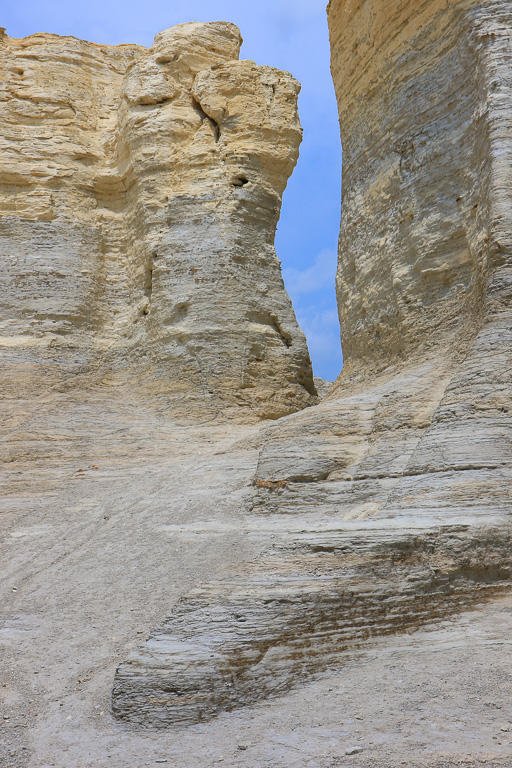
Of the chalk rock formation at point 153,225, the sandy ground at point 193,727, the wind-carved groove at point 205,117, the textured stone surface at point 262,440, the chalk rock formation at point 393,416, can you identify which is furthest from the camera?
the wind-carved groove at point 205,117

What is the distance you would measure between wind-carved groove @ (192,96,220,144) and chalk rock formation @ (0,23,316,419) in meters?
0.04

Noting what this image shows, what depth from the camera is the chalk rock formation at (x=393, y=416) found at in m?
4.12

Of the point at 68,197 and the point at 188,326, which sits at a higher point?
the point at 68,197

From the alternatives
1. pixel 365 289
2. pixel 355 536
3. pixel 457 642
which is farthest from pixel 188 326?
pixel 457 642

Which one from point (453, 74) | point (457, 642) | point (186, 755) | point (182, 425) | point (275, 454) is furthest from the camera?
point (182, 425)

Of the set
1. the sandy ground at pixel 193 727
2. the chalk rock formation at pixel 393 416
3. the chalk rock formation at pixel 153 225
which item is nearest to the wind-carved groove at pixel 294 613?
the chalk rock formation at pixel 393 416

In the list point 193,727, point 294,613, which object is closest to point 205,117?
point 294,613

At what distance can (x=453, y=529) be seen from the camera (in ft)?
15.2

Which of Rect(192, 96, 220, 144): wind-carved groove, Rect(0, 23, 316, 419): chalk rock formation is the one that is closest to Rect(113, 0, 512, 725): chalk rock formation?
Rect(0, 23, 316, 419): chalk rock formation

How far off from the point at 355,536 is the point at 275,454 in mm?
2283

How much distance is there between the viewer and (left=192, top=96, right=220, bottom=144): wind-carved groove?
14.4 m

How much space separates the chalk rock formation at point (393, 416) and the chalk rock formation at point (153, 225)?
9.12 feet

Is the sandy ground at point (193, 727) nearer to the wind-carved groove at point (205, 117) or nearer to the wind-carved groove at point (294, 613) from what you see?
the wind-carved groove at point (294, 613)

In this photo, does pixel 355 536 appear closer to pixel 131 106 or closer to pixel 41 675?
pixel 41 675
